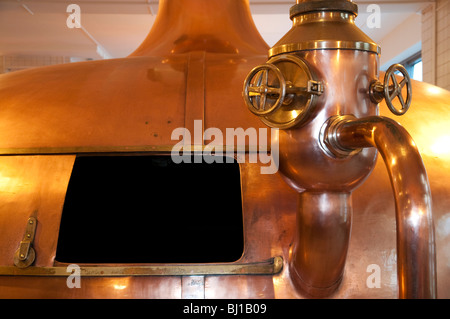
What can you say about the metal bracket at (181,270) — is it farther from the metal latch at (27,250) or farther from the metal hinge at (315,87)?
the metal hinge at (315,87)

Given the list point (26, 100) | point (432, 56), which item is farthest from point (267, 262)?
point (432, 56)

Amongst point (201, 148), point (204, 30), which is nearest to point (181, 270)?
point (201, 148)

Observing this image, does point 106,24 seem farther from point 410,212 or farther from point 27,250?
point 410,212

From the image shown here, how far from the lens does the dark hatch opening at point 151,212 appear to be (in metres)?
1.66

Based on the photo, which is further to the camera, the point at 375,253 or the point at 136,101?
the point at 136,101

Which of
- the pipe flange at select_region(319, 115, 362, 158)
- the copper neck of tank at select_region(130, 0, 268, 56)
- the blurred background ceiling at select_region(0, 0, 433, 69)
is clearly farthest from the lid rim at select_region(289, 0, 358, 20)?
the blurred background ceiling at select_region(0, 0, 433, 69)

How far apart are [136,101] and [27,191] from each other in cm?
36

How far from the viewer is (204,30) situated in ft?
6.57

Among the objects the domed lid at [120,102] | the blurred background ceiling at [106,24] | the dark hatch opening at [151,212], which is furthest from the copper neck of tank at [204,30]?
the blurred background ceiling at [106,24]

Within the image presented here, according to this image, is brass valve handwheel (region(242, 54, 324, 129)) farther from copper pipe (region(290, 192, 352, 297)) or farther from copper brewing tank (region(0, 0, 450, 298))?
copper pipe (region(290, 192, 352, 297))

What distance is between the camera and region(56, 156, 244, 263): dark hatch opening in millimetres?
1655

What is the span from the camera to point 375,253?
1.33 meters

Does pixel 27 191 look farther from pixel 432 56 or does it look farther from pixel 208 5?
pixel 432 56

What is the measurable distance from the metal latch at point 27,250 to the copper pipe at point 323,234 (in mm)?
625
